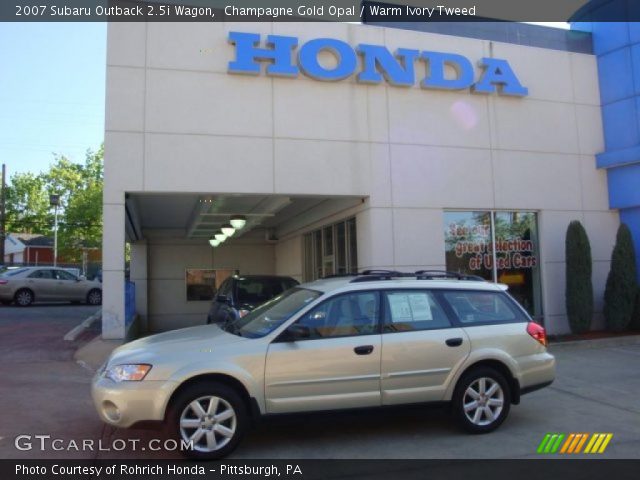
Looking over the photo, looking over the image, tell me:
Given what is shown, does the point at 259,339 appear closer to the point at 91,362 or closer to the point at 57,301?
the point at 91,362

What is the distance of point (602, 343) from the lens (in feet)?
38.2

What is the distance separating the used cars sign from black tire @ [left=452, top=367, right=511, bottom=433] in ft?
24.0

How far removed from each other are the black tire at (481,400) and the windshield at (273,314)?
5.80 feet

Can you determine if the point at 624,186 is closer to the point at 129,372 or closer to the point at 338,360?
the point at 338,360

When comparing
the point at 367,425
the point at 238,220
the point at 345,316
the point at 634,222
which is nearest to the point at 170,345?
the point at 345,316

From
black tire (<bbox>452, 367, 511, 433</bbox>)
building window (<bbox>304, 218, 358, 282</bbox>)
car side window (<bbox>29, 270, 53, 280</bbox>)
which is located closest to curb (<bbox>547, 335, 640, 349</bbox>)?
building window (<bbox>304, 218, 358, 282</bbox>)

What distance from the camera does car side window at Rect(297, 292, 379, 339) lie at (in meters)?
5.67

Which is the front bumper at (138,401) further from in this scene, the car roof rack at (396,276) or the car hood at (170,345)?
the car roof rack at (396,276)

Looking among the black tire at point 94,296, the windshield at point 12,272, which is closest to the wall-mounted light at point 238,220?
the windshield at point 12,272

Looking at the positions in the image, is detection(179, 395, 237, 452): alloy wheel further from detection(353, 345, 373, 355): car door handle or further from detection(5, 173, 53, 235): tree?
detection(5, 173, 53, 235): tree

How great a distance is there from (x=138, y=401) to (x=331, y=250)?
10.0m

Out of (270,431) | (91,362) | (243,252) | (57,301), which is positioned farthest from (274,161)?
(57,301)

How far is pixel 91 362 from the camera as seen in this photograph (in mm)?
9625

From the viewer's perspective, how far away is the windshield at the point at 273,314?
5711mm
